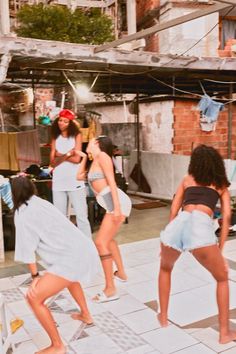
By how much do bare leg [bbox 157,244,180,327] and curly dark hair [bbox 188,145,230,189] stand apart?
0.70m

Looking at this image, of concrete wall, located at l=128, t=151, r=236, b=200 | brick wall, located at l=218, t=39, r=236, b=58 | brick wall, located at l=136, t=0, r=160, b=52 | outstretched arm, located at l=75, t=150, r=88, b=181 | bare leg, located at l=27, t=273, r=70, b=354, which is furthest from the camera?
brick wall, located at l=136, t=0, r=160, b=52

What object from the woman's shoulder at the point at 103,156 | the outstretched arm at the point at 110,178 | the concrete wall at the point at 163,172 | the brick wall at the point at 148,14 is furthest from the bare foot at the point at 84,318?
the brick wall at the point at 148,14

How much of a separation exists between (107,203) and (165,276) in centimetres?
125

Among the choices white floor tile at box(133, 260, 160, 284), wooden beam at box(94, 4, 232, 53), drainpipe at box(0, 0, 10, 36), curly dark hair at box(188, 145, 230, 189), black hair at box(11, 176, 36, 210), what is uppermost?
drainpipe at box(0, 0, 10, 36)

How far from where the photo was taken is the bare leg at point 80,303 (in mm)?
3850

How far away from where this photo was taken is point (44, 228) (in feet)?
10.9

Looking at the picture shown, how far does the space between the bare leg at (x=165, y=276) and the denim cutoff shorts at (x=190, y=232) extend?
0.11 metres

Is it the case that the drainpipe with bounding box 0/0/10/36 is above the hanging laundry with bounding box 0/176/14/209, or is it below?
above

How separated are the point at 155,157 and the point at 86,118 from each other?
2.37 m

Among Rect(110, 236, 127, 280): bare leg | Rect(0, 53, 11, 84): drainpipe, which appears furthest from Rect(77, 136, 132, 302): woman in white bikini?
Rect(0, 53, 11, 84): drainpipe

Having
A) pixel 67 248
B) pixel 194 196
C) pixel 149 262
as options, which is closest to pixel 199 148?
pixel 194 196

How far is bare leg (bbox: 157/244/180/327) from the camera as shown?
374 centimetres

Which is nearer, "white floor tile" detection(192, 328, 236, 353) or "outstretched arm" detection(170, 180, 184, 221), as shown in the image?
"white floor tile" detection(192, 328, 236, 353)

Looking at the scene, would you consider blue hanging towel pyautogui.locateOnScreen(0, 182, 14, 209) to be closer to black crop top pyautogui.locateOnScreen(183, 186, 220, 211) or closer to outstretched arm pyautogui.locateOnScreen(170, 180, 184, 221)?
outstretched arm pyautogui.locateOnScreen(170, 180, 184, 221)
